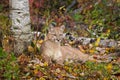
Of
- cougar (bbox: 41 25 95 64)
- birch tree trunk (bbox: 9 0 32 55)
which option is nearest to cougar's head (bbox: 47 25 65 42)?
cougar (bbox: 41 25 95 64)

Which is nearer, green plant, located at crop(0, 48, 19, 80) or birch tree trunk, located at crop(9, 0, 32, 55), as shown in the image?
green plant, located at crop(0, 48, 19, 80)

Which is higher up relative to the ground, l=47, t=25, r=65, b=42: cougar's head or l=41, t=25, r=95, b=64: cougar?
l=47, t=25, r=65, b=42: cougar's head

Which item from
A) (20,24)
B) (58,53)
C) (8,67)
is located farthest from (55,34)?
(8,67)

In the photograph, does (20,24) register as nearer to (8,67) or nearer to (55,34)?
(55,34)

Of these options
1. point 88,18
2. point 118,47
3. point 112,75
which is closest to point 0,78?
point 112,75

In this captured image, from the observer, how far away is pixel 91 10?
8.82 meters

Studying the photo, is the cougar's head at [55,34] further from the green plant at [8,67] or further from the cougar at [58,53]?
the green plant at [8,67]

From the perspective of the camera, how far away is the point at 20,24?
6.06m

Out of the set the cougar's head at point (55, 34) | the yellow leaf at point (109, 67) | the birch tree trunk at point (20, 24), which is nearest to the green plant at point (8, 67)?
the birch tree trunk at point (20, 24)

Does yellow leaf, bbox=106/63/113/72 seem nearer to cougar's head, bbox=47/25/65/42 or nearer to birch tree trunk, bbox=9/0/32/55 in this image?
cougar's head, bbox=47/25/65/42

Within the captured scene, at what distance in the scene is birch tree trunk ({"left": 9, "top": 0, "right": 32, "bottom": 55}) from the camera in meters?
5.95

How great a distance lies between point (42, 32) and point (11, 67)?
6.66 ft

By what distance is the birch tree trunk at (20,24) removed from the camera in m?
5.95

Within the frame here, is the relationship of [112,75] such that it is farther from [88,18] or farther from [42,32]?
[88,18]
